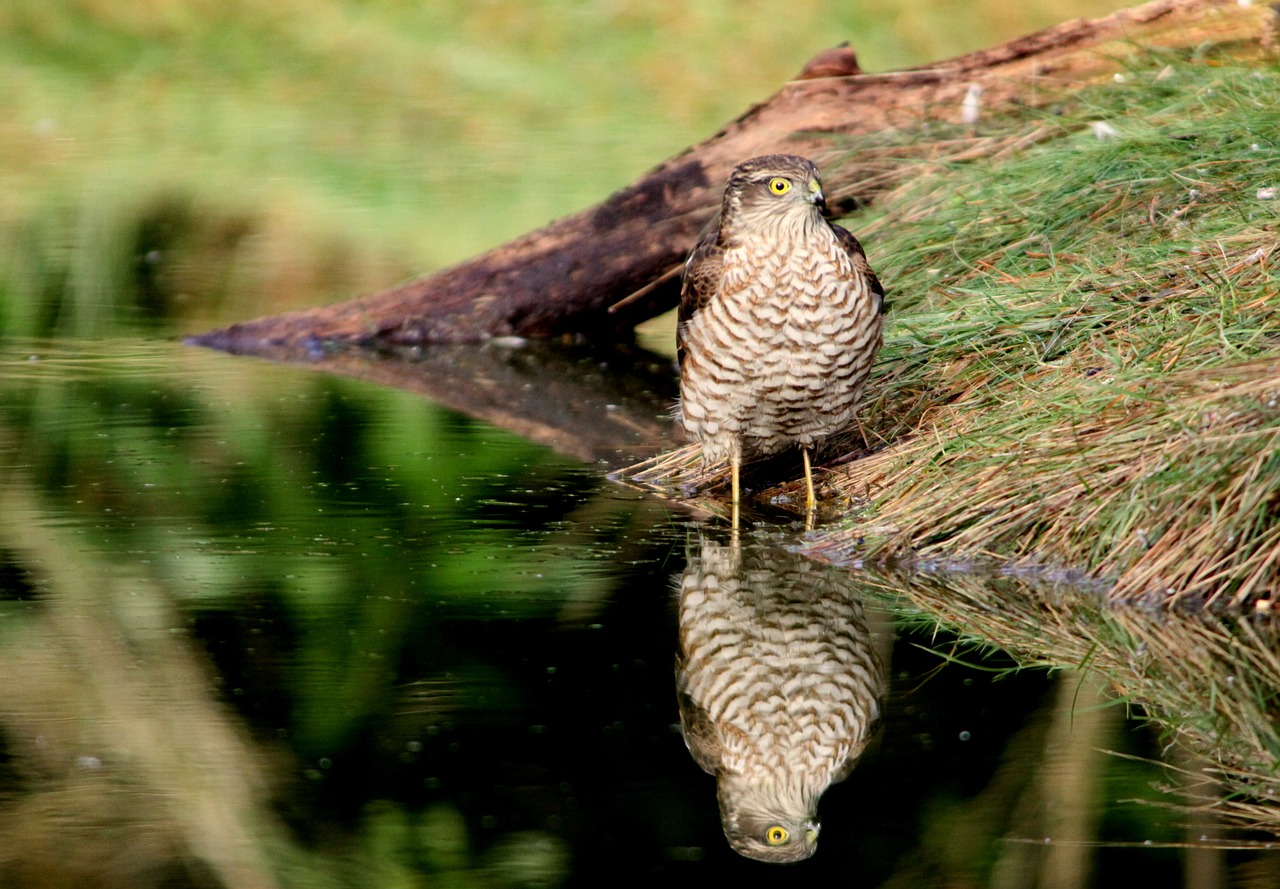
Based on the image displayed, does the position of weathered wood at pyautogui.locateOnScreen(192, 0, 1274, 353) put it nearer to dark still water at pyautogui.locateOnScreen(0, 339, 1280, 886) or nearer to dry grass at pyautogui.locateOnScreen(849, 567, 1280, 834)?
dark still water at pyautogui.locateOnScreen(0, 339, 1280, 886)

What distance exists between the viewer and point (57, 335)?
28.2ft

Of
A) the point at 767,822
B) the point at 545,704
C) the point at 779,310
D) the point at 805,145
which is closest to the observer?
the point at 767,822

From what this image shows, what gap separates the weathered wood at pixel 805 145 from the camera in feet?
25.3

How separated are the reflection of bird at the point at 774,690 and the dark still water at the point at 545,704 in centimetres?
1

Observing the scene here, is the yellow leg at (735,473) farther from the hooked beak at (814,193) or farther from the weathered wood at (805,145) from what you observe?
the weathered wood at (805,145)

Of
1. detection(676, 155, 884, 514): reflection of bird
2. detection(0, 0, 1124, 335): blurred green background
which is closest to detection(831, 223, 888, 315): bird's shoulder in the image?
detection(676, 155, 884, 514): reflection of bird

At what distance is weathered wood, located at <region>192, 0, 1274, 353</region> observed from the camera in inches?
304

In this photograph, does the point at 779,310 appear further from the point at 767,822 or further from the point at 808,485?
the point at 767,822

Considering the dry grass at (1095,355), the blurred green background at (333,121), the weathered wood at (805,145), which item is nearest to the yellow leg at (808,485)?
the dry grass at (1095,355)

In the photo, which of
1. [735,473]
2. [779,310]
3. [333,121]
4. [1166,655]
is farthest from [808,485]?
[333,121]

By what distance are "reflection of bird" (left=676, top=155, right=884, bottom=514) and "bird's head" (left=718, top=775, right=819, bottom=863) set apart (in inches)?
72.8

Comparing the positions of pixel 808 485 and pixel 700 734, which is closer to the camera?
pixel 700 734

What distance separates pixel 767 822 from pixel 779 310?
6.74 feet

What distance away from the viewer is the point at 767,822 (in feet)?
10.8
